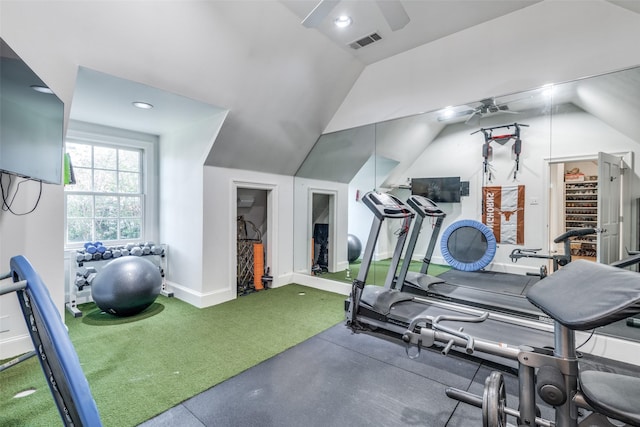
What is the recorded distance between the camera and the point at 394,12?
202 cm

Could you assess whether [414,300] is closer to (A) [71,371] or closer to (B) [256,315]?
(B) [256,315]

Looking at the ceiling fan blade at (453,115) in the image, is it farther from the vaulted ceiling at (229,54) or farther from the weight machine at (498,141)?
the vaulted ceiling at (229,54)

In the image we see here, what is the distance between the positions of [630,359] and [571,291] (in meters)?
2.29

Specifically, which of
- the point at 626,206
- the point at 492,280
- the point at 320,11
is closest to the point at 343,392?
the point at 320,11

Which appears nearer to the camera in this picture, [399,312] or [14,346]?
[14,346]

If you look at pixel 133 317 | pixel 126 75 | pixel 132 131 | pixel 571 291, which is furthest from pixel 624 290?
pixel 132 131

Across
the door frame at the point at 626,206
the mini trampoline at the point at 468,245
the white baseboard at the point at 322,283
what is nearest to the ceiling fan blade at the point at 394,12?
the door frame at the point at 626,206

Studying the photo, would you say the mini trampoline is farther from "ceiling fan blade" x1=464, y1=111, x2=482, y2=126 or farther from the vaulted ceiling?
the vaulted ceiling

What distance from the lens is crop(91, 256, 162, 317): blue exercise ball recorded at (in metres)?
3.40

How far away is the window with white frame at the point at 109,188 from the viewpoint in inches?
166

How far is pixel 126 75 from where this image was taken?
2.82 m

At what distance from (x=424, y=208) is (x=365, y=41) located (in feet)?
7.75

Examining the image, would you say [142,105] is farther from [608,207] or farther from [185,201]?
[608,207]

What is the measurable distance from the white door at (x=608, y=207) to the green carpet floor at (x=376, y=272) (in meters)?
1.94
